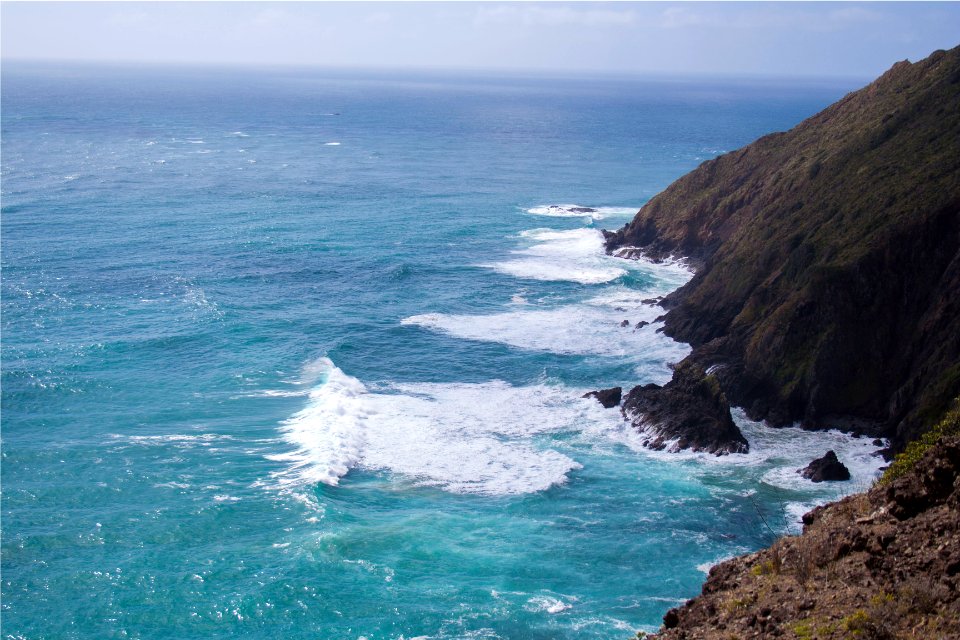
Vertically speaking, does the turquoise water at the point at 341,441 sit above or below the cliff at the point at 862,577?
below

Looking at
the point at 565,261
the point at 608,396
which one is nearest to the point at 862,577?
the point at 608,396

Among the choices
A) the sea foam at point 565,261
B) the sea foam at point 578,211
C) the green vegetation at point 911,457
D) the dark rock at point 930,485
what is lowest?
the sea foam at point 565,261

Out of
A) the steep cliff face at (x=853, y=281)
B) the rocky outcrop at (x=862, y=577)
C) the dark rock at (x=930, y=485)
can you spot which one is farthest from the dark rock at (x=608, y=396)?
the dark rock at (x=930, y=485)

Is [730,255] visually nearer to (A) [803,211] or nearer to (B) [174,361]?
(A) [803,211]

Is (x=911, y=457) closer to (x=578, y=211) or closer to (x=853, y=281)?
(x=853, y=281)

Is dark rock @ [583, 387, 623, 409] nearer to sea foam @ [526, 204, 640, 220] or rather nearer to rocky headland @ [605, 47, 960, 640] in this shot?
rocky headland @ [605, 47, 960, 640]

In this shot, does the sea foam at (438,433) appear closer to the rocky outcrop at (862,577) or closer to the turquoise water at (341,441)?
the turquoise water at (341,441)
